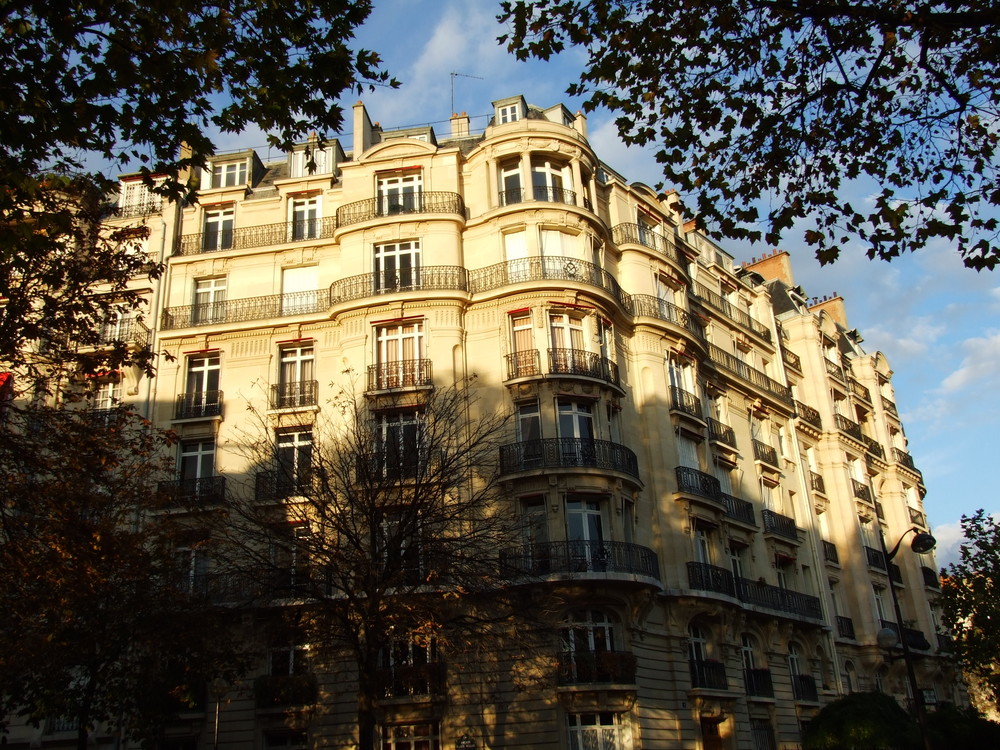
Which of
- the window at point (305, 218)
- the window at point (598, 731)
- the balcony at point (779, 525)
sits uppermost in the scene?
Answer: the window at point (305, 218)

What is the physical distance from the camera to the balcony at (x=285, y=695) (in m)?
23.3

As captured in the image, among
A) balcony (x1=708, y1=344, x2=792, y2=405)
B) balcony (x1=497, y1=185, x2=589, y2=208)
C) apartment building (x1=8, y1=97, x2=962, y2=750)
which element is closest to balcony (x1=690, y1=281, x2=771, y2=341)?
apartment building (x1=8, y1=97, x2=962, y2=750)

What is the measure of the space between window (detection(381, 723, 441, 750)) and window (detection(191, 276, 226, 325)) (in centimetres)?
1348

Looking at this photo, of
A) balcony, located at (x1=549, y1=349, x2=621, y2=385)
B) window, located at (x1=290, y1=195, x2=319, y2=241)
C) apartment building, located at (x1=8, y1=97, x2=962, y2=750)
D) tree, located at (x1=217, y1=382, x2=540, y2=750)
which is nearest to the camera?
tree, located at (x1=217, y1=382, x2=540, y2=750)

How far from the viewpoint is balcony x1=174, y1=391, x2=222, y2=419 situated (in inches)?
1111

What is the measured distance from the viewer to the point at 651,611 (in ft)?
85.4

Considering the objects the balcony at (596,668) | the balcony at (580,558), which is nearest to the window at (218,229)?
the balcony at (580,558)

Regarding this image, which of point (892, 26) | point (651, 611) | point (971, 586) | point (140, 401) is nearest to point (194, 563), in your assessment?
point (140, 401)

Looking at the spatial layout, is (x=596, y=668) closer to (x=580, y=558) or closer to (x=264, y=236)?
(x=580, y=558)

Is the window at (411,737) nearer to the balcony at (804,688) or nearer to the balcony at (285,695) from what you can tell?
the balcony at (285,695)

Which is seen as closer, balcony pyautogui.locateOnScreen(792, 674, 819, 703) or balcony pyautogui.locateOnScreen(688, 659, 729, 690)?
balcony pyautogui.locateOnScreen(688, 659, 729, 690)

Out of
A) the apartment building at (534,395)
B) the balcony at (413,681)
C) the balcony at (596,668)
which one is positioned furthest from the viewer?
the apartment building at (534,395)

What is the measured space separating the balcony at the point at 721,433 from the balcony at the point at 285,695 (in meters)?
15.2

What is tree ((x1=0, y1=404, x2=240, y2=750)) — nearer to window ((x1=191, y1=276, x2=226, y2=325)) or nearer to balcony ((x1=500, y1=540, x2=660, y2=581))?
balcony ((x1=500, y1=540, x2=660, y2=581))
